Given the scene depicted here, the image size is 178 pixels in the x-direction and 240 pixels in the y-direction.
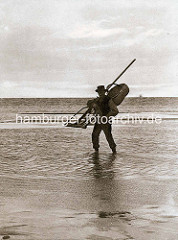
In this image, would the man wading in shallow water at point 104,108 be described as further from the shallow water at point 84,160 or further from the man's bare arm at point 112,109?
the shallow water at point 84,160

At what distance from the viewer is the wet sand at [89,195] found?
4.82 meters

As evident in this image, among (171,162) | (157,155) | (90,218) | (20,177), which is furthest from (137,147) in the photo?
(90,218)

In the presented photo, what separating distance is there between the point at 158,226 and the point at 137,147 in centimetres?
886

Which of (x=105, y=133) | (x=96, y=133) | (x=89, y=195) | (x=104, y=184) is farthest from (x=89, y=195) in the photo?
(x=96, y=133)

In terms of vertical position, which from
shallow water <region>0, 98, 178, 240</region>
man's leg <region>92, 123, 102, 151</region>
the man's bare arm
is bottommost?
shallow water <region>0, 98, 178, 240</region>

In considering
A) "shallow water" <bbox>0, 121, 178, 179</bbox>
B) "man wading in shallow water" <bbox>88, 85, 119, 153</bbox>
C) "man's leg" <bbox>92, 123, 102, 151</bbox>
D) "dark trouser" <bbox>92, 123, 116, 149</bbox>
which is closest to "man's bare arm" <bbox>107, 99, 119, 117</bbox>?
"man wading in shallow water" <bbox>88, 85, 119, 153</bbox>

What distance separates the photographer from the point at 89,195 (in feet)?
22.5

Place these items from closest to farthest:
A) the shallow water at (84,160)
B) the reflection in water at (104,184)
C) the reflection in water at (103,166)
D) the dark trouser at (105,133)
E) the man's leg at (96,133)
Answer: the reflection in water at (104,184), the reflection in water at (103,166), the shallow water at (84,160), the dark trouser at (105,133), the man's leg at (96,133)

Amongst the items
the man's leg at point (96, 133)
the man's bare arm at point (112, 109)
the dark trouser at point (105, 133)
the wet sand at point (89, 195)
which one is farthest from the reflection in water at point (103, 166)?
the man's bare arm at point (112, 109)

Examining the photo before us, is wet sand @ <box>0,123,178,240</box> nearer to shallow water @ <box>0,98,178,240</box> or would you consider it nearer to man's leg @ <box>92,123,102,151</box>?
shallow water @ <box>0,98,178,240</box>

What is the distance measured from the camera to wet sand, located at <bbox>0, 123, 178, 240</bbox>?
190 inches

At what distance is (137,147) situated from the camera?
45.3ft

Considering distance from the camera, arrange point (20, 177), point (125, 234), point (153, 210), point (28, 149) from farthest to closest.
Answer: point (28, 149), point (20, 177), point (153, 210), point (125, 234)

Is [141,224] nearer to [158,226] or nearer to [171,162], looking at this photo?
[158,226]
